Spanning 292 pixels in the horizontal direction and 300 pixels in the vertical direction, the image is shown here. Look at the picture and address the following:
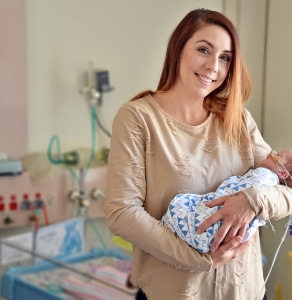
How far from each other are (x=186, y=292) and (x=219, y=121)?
47cm

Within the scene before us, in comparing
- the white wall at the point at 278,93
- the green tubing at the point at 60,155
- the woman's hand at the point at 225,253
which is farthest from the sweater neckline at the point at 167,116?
the green tubing at the point at 60,155

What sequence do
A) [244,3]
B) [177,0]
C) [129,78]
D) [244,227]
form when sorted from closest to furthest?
[244,227], [244,3], [177,0], [129,78]

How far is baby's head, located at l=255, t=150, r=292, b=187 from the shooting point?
1.45m

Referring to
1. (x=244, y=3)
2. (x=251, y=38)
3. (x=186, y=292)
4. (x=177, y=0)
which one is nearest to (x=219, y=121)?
(x=186, y=292)

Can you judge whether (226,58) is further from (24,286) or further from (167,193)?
(24,286)

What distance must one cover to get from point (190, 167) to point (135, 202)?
0.17m

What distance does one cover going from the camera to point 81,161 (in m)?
2.96

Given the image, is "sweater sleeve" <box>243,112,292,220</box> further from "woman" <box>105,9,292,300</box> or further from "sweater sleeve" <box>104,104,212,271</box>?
"sweater sleeve" <box>104,104,212,271</box>

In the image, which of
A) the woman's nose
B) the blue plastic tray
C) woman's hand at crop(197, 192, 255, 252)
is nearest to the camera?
woman's hand at crop(197, 192, 255, 252)

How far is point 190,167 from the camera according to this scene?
1.37 meters

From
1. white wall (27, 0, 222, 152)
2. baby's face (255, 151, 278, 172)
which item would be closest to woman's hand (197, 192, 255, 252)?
baby's face (255, 151, 278, 172)

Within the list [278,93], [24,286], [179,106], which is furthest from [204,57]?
[24,286]

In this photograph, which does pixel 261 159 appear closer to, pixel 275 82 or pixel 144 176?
pixel 144 176

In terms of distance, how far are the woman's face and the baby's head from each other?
0.87 feet
